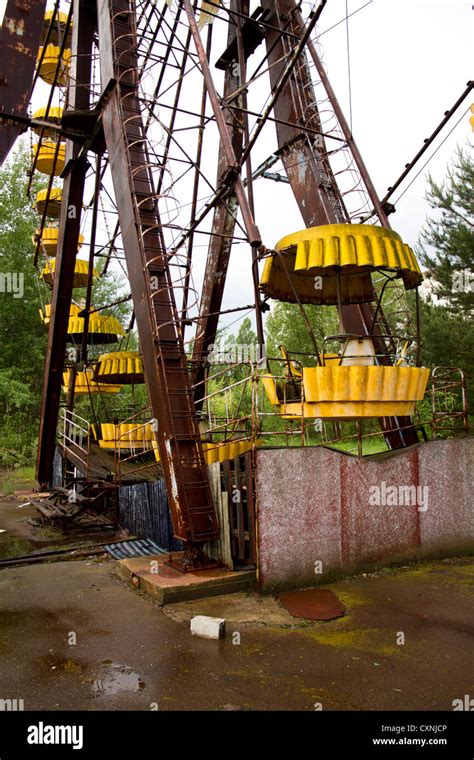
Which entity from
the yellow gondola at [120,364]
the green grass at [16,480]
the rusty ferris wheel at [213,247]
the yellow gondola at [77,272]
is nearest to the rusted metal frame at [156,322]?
the rusty ferris wheel at [213,247]

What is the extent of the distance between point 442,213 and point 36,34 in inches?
752

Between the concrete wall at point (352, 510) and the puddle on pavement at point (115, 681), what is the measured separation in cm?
279

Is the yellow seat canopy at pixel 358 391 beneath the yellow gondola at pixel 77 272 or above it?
beneath

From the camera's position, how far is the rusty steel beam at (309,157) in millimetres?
11156

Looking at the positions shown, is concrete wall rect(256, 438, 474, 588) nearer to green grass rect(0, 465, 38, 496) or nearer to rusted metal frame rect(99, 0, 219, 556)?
rusted metal frame rect(99, 0, 219, 556)

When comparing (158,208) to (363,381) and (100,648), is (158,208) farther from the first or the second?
(100,648)

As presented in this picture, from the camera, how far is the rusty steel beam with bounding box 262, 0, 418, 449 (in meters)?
11.2

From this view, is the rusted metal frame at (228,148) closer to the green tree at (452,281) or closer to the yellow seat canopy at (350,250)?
the yellow seat canopy at (350,250)

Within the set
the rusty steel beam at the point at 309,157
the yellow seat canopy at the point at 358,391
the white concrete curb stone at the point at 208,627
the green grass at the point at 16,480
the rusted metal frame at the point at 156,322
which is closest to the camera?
the white concrete curb stone at the point at 208,627

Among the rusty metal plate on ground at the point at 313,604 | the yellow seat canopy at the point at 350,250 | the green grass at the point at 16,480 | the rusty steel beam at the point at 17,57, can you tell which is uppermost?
the rusty steel beam at the point at 17,57

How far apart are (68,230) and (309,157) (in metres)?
6.55

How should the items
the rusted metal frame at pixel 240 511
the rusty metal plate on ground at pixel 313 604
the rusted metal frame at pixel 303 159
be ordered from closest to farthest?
the rusty metal plate on ground at pixel 313 604 < the rusted metal frame at pixel 240 511 < the rusted metal frame at pixel 303 159

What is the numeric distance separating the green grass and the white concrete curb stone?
567 inches

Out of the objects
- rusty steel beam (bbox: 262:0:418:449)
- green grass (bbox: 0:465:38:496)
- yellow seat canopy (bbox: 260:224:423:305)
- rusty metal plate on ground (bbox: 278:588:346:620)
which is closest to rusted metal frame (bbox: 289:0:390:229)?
rusty steel beam (bbox: 262:0:418:449)
